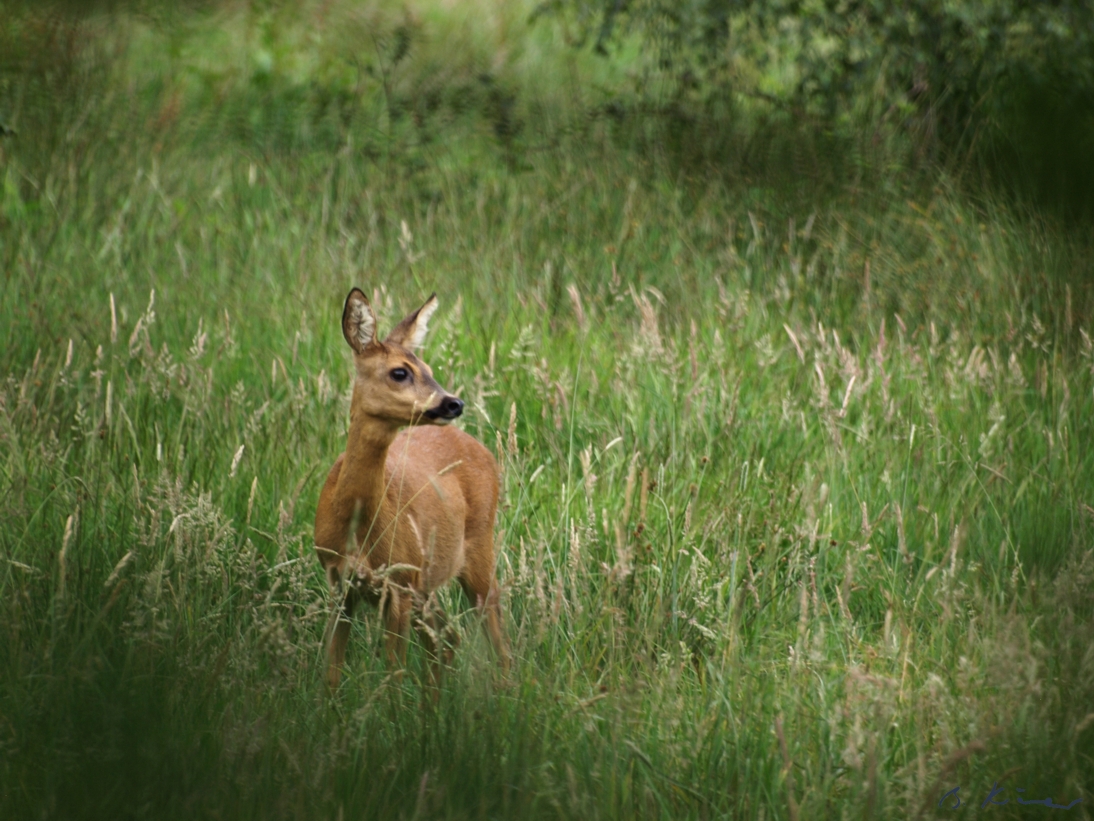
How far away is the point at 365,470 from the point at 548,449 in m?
1.16

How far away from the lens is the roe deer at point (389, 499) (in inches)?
128

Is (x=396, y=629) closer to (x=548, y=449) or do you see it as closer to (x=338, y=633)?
(x=338, y=633)

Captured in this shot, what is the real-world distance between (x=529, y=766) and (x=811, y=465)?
201 centimetres

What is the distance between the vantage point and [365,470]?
11.1 ft

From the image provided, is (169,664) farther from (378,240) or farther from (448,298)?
(378,240)

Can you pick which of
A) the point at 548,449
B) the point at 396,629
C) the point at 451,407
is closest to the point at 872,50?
the point at 548,449

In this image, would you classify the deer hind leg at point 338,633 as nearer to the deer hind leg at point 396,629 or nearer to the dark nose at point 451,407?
the deer hind leg at point 396,629

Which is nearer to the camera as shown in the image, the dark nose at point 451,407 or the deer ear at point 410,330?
the dark nose at point 451,407

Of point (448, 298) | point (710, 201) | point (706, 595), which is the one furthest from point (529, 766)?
point (710, 201)
